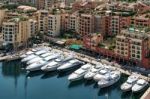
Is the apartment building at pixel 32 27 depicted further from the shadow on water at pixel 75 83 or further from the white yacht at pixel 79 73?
the shadow on water at pixel 75 83

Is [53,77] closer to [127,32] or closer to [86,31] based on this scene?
[127,32]

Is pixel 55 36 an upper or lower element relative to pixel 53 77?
upper

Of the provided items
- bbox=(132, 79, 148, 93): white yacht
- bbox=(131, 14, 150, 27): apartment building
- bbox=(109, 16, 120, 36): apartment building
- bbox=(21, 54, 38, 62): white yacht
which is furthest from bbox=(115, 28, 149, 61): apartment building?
bbox=(21, 54, 38, 62): white yacht

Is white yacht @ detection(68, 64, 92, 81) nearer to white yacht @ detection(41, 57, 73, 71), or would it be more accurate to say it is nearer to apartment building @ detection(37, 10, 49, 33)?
white yacht @ detection(41, 57, 73, 71)

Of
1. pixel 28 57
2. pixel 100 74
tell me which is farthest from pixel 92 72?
pixel 28 57

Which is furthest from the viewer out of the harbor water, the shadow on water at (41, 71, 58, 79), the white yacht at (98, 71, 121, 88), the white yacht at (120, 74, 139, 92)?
the shadow on water at (41, 71, 58, 79)

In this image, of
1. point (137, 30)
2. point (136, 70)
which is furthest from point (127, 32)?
point (136, 70)

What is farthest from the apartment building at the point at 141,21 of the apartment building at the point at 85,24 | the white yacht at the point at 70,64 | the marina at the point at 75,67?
the white yacht at the point at 70,64
